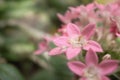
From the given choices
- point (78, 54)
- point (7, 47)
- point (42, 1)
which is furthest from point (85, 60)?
point (42, 1)

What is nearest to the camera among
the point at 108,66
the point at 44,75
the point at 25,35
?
the point at 108,66

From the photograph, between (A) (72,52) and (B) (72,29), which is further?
(B) (72,29)

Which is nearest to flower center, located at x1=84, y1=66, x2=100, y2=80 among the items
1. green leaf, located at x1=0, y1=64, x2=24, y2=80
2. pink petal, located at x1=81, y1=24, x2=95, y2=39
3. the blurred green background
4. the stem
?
pink petal, located at x1=81, y1=24, x2=95, y2=39

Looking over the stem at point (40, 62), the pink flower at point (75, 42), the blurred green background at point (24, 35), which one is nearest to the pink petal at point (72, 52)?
the pink flower at point (75, 42)

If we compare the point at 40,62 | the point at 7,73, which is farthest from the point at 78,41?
the point at 40,62

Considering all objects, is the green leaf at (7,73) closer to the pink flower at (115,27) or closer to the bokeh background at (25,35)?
the bokeh background at (25,35)

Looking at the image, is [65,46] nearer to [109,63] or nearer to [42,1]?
[109,63]

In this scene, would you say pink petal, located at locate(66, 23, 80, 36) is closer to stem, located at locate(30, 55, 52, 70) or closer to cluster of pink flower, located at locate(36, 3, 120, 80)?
cluster of pink flower, located at locate(36, 3, 120, 80)

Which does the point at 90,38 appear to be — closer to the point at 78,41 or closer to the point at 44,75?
the point at 78,41
